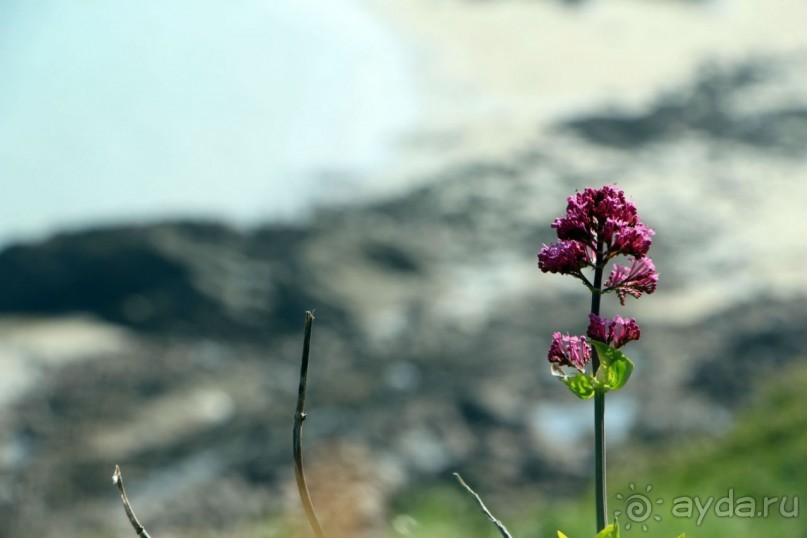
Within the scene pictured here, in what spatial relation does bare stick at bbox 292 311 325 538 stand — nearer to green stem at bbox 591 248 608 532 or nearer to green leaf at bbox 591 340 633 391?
green stem at bbox 591 248 608 532

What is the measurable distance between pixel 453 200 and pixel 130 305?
11472 mm

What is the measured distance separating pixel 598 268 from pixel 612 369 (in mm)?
197

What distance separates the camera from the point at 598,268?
208 cm

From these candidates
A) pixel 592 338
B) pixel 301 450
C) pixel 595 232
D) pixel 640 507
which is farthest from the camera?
pixel 640 507

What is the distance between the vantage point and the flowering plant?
2.00 metres

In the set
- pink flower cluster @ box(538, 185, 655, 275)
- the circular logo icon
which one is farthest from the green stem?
the circular logo icon

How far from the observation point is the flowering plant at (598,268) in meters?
2.00

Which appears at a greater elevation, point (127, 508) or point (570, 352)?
point (570, 352)

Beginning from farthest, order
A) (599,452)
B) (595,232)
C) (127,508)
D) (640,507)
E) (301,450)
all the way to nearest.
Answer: (640,507) → (595,232) → (599,452) → (127,508) → (301,450)

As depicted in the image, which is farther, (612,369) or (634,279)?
(634,279)

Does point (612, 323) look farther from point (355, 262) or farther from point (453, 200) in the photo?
point (453, 200)

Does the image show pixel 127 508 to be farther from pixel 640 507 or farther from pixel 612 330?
pixel 640 507

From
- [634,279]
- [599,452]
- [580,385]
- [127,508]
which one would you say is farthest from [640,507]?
[127,508]

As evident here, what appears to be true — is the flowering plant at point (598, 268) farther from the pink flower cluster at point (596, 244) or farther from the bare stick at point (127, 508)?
the bare stick at point (127, 508)
